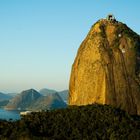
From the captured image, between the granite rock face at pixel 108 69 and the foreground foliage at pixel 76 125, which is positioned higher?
the granite rock face at pixel 108 69

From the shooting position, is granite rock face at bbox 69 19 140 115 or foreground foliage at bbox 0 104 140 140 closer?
foreground foliage at bbox 0 104 140 140

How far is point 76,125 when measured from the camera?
61438mm

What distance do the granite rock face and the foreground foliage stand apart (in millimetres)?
6000

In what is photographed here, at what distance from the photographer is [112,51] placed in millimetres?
77438

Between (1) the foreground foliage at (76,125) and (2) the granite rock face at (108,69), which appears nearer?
(1) the foreground foliage at (76,125)

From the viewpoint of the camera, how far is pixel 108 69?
249ft

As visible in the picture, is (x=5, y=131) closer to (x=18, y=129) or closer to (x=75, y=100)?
(x=18, y=129)

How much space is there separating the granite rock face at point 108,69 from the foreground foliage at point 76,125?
600 centimetres

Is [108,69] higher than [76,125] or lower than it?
higher

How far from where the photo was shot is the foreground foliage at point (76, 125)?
56.9 m

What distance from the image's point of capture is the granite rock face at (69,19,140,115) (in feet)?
247

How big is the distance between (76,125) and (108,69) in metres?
17.2

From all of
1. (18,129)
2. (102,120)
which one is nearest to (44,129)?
(18,129)

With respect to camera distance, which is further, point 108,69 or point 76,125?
point 108,69
